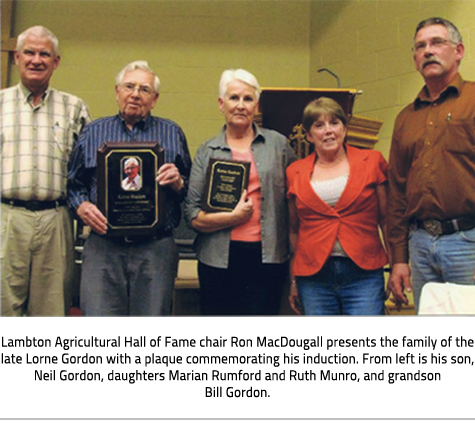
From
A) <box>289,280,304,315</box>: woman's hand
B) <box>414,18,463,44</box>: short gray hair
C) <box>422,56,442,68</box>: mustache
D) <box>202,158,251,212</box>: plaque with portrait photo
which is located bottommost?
<box>289,280,304,315</box>: woman's hand

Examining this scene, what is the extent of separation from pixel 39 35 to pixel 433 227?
1.79 metres

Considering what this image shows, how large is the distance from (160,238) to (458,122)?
1.24m

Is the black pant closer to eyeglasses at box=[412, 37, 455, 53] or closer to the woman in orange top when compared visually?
the woman in orange top

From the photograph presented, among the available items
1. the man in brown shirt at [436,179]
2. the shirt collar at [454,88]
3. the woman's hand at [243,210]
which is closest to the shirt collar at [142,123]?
the woman's hand at [243,210]

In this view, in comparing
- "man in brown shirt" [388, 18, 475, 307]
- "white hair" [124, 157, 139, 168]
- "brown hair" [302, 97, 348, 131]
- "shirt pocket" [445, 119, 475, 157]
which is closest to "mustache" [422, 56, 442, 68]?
"man in brown shirt" [388, 18, 475, 307]

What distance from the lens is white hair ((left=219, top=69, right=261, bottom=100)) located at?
2.15 meters

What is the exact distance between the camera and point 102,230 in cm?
211

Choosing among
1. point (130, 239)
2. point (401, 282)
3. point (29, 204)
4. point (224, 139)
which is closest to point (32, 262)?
point (29, 204)

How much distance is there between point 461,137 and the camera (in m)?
2.05

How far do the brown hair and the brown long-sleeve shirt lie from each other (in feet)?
0.89
